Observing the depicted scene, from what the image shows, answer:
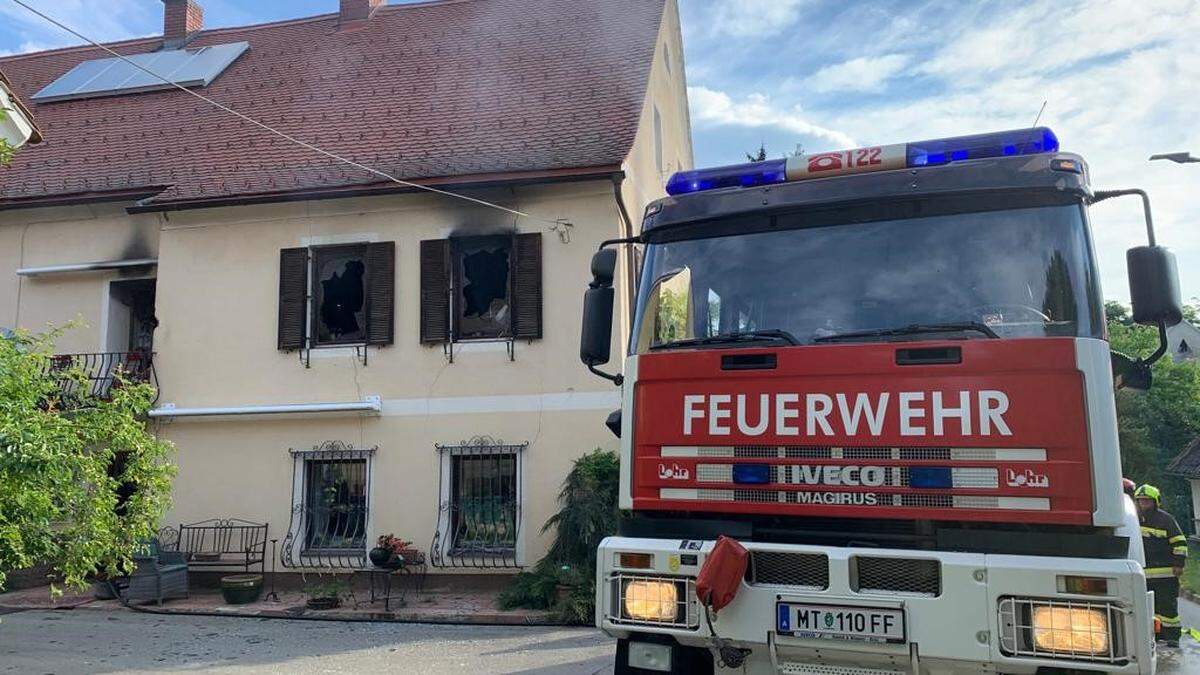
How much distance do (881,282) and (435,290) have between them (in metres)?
8.52

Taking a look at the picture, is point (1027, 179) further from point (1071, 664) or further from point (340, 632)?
point (340, 632)

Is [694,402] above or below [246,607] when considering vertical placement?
above

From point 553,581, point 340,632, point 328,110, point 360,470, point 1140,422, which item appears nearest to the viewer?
point 340,632

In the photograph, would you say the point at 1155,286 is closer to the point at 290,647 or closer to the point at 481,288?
the point at 290,647

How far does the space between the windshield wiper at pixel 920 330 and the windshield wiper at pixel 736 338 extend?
0.14 meters

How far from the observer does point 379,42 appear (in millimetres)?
15922

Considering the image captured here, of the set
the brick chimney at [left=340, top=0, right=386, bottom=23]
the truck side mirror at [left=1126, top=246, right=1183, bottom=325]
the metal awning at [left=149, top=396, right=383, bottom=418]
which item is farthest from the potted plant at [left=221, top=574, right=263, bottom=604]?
the brick chimney at [left=340, top=0, right=386, bottom=23]

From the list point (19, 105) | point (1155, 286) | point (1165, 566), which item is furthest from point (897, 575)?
point (19, 105)

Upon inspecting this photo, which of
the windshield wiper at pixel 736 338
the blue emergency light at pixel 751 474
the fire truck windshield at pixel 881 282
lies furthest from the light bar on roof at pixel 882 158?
the blue emergency light at pixel 751 474

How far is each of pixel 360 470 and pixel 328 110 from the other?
244 inches

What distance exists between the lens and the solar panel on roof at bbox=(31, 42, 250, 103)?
614 inches

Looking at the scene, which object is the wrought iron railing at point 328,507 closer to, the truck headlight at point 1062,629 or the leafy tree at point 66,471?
the leafy tree at point 66,471

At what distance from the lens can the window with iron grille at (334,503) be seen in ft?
37.4

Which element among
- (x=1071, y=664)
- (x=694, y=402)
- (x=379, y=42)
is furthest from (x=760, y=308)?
(x=379, y=42)
